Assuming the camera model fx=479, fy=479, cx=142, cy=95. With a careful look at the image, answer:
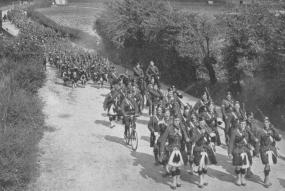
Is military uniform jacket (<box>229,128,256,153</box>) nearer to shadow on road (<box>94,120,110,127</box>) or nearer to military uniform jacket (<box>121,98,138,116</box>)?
military uniform jacket (<box>121,98,138,116</box>)

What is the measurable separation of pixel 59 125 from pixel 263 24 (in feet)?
39.2

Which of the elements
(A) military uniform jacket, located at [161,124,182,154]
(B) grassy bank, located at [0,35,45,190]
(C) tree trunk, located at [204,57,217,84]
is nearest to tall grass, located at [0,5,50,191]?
(B) grassy bank, located at [0,35,45,190]

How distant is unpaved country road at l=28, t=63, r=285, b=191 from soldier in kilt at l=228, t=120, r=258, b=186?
0.53m

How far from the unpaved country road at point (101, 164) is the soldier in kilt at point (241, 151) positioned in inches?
20.7

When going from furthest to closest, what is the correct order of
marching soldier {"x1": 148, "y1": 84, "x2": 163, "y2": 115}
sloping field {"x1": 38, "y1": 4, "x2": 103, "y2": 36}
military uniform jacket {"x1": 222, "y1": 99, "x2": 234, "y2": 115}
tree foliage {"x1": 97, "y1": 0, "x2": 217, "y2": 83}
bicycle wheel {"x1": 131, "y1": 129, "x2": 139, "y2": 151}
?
sloping field {"x1": 38, "y1": 4, "x2": 103, "y2": 36} < tree foliage {"x1": 97, "y1": 0, "x2": 217, "y2": 83} < marching soldier {"x1": 148, "y1": 84, "x2": 163, "y2": 115} < military uniform jacket {"x1": 222, "y1": 99, "x2": 234, "y2": 115} < bicycle wheel {"x1": 131, "y1": 129, "x2": 139, "y2": 151}

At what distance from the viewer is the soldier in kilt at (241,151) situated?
14.4 meters

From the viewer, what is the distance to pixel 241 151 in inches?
568

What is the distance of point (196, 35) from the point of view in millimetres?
29859

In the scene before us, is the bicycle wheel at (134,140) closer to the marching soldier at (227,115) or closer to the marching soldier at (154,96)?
the marching soldier at (227,115)

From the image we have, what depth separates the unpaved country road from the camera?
598 inches

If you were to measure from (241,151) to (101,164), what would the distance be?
522cm

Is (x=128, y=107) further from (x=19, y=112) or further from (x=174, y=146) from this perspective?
(x=19, y=112)

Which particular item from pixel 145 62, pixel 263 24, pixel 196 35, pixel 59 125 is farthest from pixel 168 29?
pixel 59 125

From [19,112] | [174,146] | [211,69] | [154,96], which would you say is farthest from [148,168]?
[211,69]
